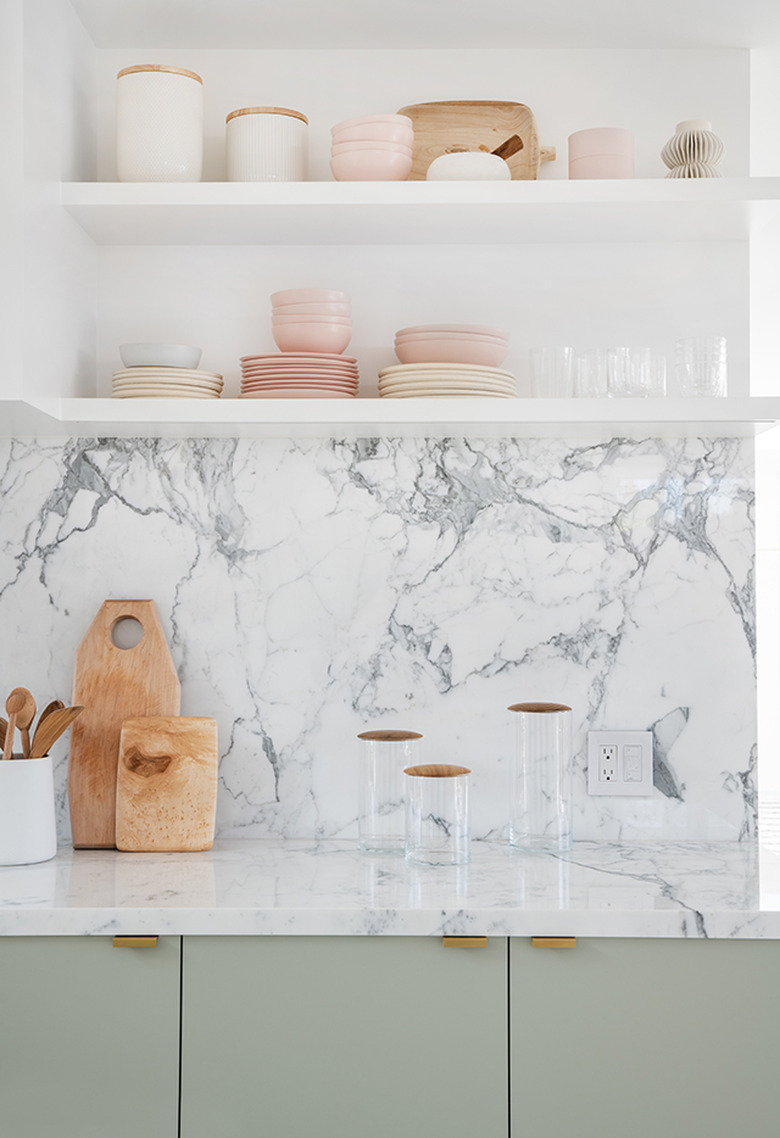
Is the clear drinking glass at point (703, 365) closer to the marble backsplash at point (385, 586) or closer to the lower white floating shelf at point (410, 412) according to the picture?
the lower white floating shelf at point (410, 412)

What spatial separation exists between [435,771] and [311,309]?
0.86 metres

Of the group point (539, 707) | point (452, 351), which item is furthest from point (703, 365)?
point (539, 707)

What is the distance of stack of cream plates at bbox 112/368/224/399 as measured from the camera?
1856 millimetres

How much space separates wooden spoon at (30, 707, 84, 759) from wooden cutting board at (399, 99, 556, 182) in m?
1.24

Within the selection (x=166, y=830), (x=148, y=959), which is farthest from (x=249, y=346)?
(x=148, y=959)

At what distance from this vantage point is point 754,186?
179 centimetres

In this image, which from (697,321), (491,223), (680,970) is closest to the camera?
(680,970)

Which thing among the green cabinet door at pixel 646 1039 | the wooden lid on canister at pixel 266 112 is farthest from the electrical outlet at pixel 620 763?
the wooden lid on canister at pixel 266 112

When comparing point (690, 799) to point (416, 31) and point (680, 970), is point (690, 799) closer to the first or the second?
point (680, 970)

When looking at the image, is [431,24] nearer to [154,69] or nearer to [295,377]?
[154,69]

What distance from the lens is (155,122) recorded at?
1862 millimetres

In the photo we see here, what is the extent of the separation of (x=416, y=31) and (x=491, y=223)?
416mm

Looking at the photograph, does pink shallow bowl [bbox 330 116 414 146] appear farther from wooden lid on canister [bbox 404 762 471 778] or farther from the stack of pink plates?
wooden lid on canister [bbox 404 762 471 778]

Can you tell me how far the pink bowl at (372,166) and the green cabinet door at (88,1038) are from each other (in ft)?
4.33
